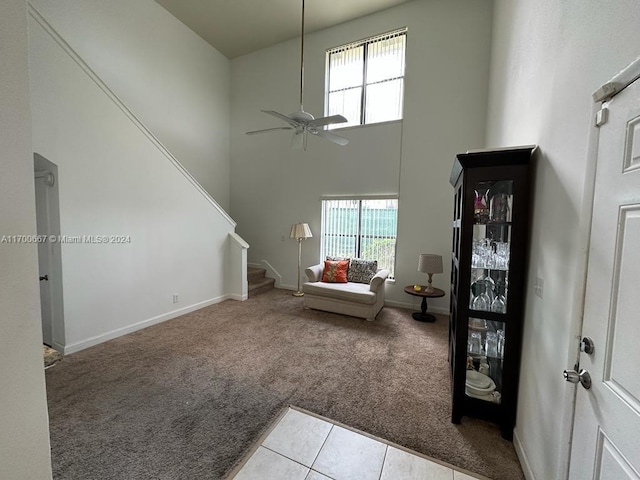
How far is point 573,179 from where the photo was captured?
127 centimetres

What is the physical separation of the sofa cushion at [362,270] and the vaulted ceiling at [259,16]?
4.52 metres

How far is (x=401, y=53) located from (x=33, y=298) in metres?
5.77

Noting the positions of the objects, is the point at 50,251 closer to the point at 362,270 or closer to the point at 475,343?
the point at 362,270

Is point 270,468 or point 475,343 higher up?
point 475,343

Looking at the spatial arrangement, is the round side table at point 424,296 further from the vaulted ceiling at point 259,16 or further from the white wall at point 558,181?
the vaulted ceiling at point 259,16

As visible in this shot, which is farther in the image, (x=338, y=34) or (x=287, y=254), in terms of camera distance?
(x=287, y=254)

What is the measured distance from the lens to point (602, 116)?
1044mm

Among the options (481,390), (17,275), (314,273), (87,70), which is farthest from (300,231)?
(17,275)

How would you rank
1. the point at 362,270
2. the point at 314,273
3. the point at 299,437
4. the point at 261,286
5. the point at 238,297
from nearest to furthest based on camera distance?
the point at 299,437 → the point at 314,273 → the point at 362,270 → the point at 238,297 → the point at 261,286

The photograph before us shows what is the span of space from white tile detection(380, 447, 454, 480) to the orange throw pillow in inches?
116

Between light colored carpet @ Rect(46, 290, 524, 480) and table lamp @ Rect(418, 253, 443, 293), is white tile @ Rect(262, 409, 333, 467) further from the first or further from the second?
table lamp @ Rect(418, 253, 443, 293)

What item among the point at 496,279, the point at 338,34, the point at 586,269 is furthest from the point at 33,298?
the point at 338,34

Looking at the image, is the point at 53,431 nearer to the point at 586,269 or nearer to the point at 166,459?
the point at 166,459

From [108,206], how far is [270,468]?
3305mm
